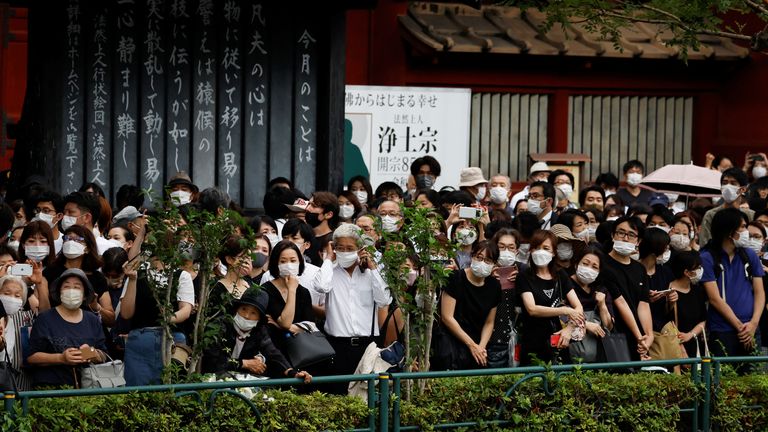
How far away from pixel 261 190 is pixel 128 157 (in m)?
1.45

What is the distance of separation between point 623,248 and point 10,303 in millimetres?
5182

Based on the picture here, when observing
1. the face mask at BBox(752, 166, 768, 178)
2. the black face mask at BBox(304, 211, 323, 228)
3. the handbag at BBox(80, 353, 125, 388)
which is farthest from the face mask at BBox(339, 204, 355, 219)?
the face mask at BBox(752, 166, 768, 178)

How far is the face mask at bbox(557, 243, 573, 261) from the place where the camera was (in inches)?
476

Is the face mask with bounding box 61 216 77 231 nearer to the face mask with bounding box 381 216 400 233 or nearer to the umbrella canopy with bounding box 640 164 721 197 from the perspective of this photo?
the face mask with bounding box 381 216 400 233

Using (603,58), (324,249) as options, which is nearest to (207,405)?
(324,249)

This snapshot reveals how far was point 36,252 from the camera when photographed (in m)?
10.8

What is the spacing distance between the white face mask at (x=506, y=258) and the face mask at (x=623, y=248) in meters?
1.14

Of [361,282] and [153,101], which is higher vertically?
[153,101]

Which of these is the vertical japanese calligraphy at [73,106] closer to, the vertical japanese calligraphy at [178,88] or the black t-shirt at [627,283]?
the vertical japanese calligraphy at [178,88]

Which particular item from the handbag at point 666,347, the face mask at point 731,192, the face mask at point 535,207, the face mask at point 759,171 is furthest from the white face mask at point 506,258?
the face mask at point 759,171

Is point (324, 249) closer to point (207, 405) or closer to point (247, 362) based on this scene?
point (247, 362)

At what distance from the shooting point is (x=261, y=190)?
15562mm

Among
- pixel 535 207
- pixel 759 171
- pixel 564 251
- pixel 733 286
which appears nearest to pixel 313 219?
pixel 564 251

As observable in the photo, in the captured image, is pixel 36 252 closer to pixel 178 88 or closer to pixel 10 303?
pixel 10 303
